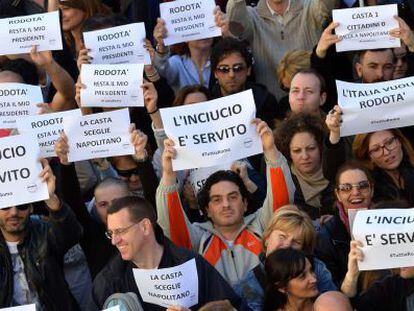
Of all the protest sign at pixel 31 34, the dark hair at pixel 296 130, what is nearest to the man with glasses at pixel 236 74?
the dark hair at pixel 296 130

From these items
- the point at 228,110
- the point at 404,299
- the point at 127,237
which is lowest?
the point at 404,299

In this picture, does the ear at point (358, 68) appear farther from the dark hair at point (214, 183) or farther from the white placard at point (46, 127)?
the white placard at point (46, 127)

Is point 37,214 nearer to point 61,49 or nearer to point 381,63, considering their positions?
point 61,49

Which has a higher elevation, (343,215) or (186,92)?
(186,92)

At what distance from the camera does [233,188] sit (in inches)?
380

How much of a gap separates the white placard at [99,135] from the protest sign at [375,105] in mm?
1540

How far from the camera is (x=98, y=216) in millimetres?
10141

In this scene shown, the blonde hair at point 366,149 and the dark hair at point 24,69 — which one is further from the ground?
the dark hair at point 24,69

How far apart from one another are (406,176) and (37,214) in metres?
2.69

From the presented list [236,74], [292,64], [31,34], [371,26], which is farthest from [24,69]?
[371,26]

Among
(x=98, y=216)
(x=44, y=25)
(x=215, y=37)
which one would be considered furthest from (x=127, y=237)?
(x=215, y=37)

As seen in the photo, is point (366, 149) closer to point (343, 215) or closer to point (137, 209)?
point (343, 215)

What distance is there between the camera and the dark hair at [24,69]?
11.4 meters

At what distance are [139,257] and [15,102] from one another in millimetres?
2031
